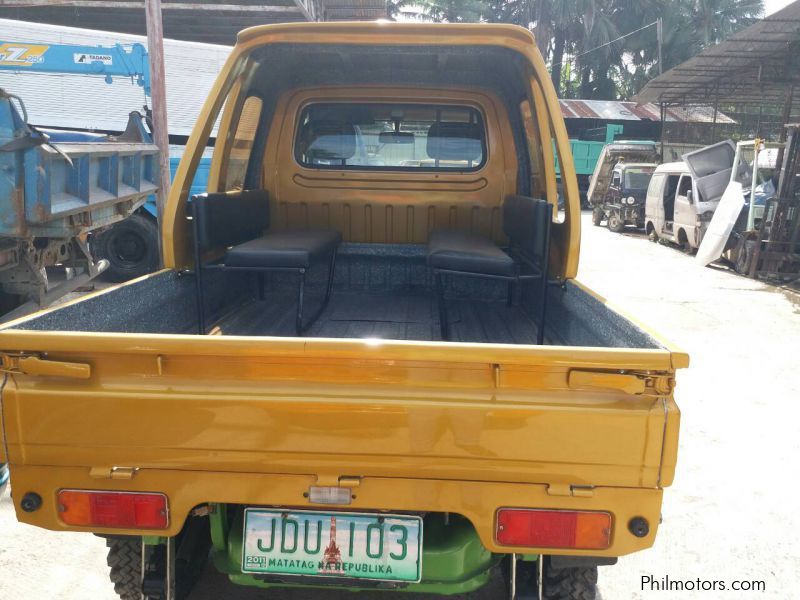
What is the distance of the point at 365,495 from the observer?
1733mm

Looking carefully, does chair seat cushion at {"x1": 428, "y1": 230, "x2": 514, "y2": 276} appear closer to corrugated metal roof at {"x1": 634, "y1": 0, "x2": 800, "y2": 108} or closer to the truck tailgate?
the truck tailgate

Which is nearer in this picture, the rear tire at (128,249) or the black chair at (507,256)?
the black chair at (507,256)

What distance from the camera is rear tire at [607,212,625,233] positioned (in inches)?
638

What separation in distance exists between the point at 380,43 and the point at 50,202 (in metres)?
2.70

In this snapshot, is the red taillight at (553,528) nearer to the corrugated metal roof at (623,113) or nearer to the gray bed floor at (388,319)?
the gray bed floor at (388,319)

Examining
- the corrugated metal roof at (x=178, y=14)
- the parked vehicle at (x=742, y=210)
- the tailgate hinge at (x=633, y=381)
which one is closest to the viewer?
the tailgate hinge at (x=633, y=381)

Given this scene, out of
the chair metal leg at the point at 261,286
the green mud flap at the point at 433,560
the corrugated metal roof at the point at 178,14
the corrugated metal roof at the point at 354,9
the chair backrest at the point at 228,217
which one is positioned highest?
the corrugated metal roof at the point at 354,9

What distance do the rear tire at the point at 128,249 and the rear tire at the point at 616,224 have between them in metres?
12.0

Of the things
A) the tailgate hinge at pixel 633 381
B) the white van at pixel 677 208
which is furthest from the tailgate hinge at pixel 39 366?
the white van at pixel 677 208

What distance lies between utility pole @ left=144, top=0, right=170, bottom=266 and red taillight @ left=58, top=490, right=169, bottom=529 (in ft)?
17.9

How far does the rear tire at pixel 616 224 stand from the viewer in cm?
1621

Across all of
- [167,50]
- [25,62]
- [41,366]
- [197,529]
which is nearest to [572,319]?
[197,529]

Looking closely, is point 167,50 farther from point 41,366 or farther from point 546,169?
point 41,366

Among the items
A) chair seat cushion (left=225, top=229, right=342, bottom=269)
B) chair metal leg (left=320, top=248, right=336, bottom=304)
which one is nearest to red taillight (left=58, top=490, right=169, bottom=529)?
chair seat cushion (left=225, top=229, right=342, bottom=269)
